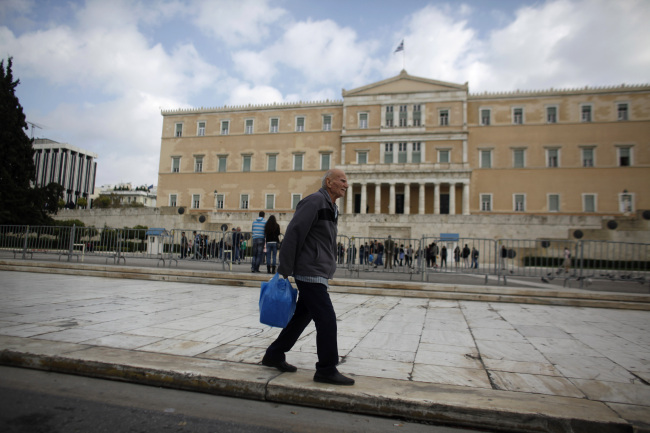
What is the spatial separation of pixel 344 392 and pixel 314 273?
0.87 meters

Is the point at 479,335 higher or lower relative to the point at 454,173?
lower

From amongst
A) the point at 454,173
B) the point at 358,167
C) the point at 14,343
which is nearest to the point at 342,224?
the point at 358,167

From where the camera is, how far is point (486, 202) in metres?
37.4

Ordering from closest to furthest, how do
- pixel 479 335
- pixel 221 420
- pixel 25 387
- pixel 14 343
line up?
1. pixel 221 420
2. pixel 25 387
3. pixel 14 343
4. pixel 479 335

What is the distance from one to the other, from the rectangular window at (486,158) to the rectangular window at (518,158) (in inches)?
83.3

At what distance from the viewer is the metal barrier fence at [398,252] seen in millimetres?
10531

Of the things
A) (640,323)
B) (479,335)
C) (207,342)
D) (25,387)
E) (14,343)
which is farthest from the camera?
(640,323)

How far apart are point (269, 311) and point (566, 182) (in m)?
40.6

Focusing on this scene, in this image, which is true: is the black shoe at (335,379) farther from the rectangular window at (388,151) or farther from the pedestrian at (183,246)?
the rectangular window at (388,151)

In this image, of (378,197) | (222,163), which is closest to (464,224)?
(378,197)

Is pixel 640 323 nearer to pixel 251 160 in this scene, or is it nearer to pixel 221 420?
pixel 221 420

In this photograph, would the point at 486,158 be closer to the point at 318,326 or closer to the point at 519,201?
the point at 519,201

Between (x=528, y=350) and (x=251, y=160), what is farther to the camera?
(x=251, y=160)

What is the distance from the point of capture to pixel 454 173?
119 feet
